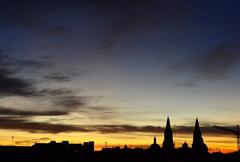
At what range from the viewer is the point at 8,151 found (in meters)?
197

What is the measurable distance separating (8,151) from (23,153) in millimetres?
5301

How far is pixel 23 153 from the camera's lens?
652 feet

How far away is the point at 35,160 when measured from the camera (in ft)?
648

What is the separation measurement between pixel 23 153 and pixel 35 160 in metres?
5.14

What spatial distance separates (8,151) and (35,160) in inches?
392
